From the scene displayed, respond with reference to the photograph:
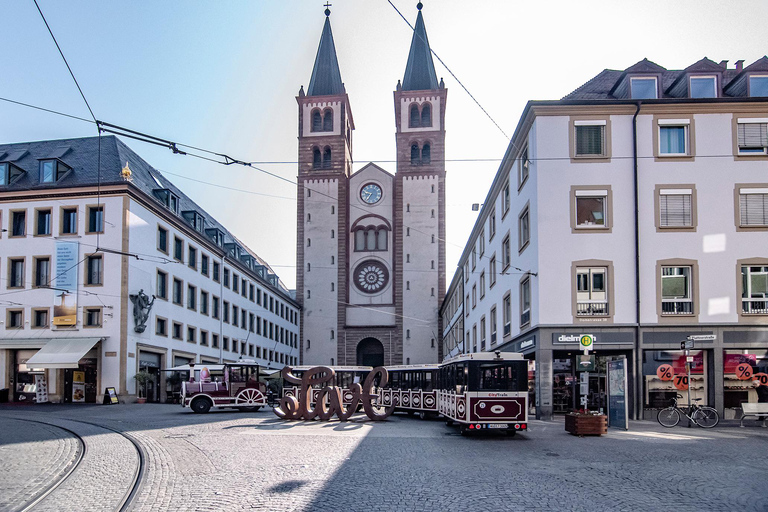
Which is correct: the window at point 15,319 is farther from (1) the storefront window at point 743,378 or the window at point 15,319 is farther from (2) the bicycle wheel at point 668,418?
(1) the storefront window at point 743,378

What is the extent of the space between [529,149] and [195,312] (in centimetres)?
2861

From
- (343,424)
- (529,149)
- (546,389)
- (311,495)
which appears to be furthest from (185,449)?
(529,149)

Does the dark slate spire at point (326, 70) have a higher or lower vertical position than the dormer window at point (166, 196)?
higher

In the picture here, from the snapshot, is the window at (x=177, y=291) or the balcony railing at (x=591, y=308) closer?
the balcony railing at (x=591, y=308)

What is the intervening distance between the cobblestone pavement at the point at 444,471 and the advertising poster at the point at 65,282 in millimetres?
20871

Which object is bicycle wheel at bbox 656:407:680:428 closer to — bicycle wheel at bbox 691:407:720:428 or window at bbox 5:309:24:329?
bicycle wheel at bbox 691:407:720:428

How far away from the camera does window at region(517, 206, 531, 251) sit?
2944cm

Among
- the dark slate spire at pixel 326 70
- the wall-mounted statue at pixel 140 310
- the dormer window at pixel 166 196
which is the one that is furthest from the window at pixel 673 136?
the dark slate spire at pixel 326 70

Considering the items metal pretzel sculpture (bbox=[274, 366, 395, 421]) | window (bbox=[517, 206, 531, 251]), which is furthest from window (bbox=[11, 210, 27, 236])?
window (bbox=[517, 206, 531, 251])

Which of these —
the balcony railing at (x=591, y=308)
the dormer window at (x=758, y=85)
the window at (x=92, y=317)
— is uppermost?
the dormer window at (x=758, y=85)

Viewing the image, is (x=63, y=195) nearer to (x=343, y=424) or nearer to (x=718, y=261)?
(x=343, y=424)

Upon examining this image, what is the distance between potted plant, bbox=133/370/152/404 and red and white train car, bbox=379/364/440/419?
44.0 feet

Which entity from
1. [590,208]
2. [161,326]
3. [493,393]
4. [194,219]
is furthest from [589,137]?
[194,219]

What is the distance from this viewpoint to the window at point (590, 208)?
27281 millimetres
